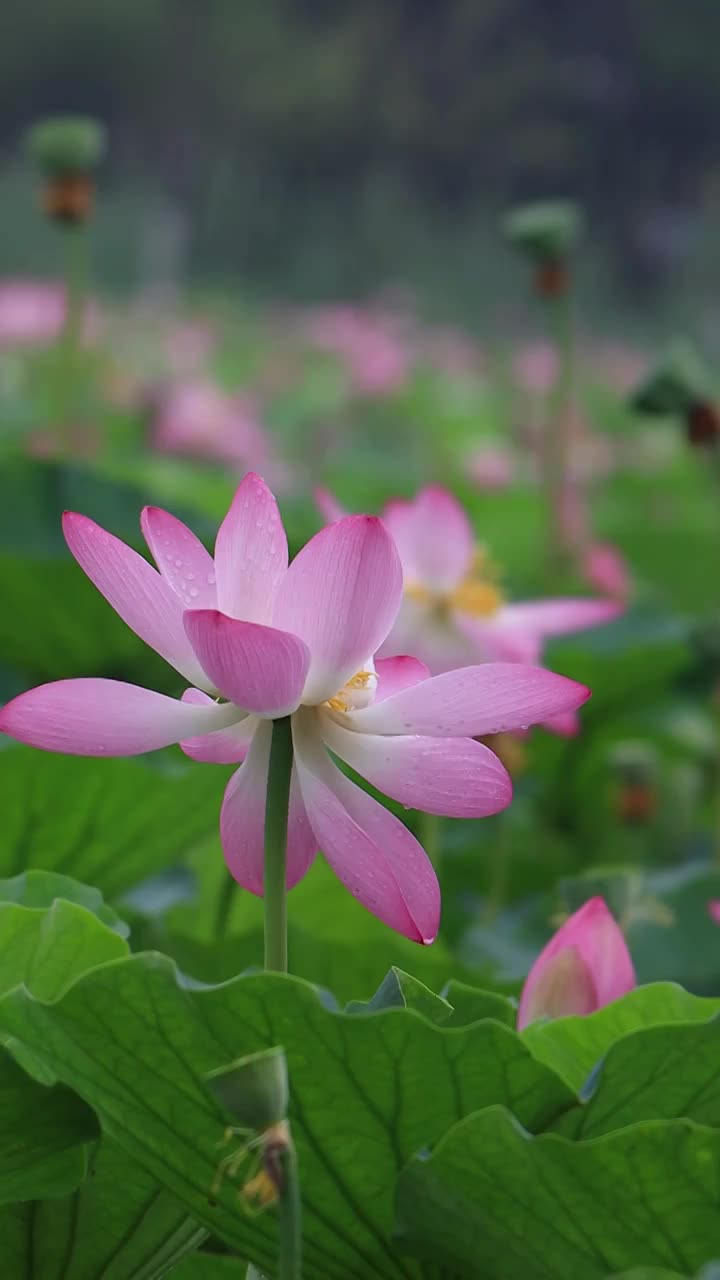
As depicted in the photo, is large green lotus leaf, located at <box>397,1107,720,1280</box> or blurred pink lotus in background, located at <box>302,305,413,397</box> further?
blurred pink lotus in background, located at <box>302,305,413,397</box>

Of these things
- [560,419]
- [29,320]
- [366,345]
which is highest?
[560,419]

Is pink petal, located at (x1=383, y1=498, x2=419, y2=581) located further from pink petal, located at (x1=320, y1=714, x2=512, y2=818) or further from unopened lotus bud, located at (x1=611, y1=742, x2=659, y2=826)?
pink petal, located at (x1=320, y1=714, x2=512, y2=818)

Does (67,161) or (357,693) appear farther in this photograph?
(67,161)

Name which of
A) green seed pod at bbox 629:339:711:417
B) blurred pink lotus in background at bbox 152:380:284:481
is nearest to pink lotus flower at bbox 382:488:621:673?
green seed pod at bbox 629:339:711:417

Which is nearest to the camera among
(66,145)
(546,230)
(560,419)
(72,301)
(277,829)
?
(277,829)

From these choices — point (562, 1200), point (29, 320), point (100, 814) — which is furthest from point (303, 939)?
point (29, 320)

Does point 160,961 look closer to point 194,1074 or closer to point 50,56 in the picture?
point 194,1074

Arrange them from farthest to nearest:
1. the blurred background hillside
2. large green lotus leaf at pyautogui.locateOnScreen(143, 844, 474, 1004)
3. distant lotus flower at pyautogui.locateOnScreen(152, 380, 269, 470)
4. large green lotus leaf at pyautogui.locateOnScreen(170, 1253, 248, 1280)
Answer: the blurred background hillside
distant lotus flower at pyautogui.locateOnScreen(152, 380, 269, 470)
large green lotus leaf at pyautogui.locateOnScreen(143, 844, 474, 1004)
large green lotus leaf at pyautogui.locateOnScreen(170, 1253, 248, 1280)

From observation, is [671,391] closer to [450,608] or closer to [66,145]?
[450,608]
